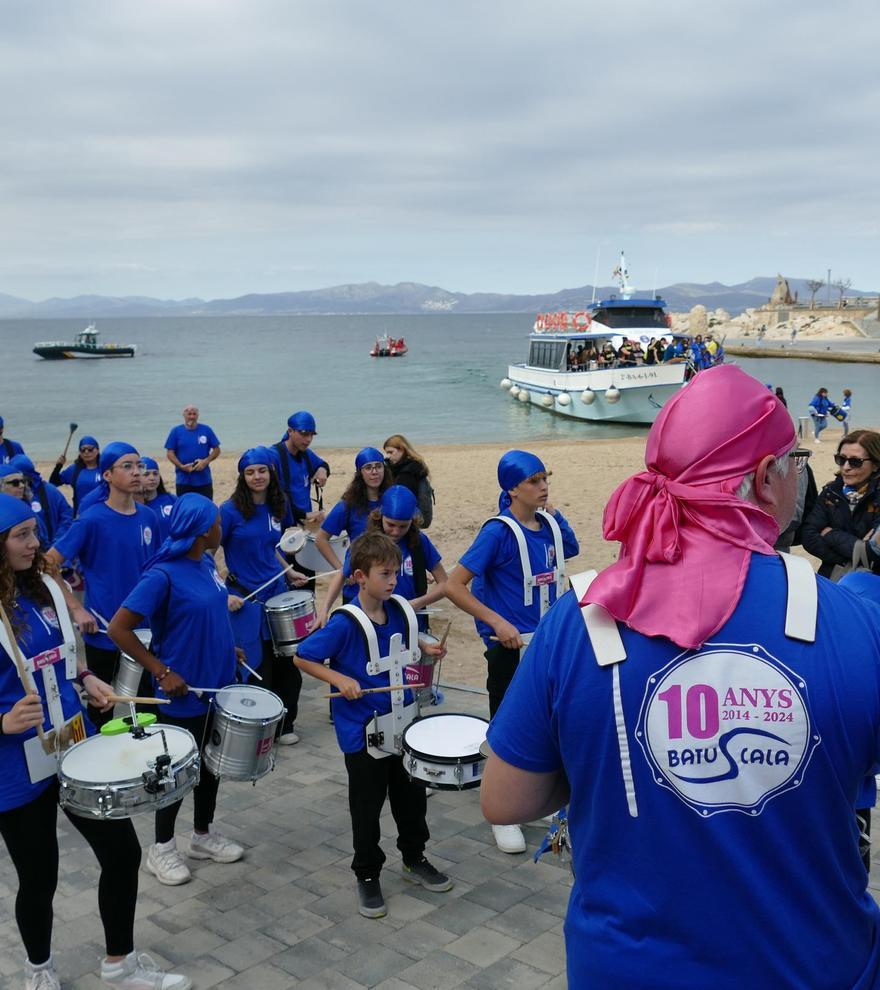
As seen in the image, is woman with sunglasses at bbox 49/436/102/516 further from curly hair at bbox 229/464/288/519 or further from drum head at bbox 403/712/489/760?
drum head at bbox 403/712/489/760

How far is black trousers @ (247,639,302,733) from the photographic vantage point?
21.3 ft

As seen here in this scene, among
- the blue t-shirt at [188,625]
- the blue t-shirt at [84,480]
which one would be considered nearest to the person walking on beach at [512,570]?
the blue t-shirt at [188,625]

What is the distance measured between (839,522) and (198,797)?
14.6ft

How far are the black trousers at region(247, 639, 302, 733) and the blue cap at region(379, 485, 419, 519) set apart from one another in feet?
5.00

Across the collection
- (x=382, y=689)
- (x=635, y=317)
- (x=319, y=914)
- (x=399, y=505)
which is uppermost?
(x=635, y=317)

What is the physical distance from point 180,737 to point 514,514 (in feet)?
7.46

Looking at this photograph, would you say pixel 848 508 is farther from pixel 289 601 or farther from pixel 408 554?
pixel 289 601

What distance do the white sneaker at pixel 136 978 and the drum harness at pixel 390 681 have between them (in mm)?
1248

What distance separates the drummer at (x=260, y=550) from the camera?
257 inches

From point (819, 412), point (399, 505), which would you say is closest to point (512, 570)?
point (399, 505)

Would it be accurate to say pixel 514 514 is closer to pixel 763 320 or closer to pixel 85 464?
pixel 85 464

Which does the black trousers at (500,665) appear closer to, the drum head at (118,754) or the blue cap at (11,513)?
the drum head at (118,754)

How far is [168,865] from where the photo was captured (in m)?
4.74

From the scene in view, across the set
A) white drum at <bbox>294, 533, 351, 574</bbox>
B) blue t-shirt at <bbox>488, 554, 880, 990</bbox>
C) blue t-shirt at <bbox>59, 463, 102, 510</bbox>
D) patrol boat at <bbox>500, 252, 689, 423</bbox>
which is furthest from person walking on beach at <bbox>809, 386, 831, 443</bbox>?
blue t-shirt at <bbox>488, 554, 880, 990</bbox>
